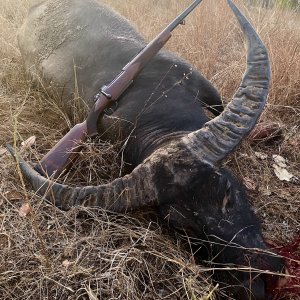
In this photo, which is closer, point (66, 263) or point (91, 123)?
point (66, 263)

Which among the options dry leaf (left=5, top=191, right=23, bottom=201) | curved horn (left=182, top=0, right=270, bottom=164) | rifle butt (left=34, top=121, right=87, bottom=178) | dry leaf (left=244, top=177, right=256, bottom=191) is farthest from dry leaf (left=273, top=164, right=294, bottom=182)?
dry leaf (left=5, top=191, right=23, bottom=201)

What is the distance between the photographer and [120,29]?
14.9 ft

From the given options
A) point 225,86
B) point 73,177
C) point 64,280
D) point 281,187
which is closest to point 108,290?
point 64,280

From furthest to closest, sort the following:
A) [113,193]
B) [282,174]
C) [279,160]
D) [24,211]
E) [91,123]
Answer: [279,160]
[282,174]
[91,123]
[24,211]
[113,193]

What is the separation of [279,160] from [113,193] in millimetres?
1742

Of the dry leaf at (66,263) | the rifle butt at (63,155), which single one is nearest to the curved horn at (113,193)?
the rifle butt at (63,155)

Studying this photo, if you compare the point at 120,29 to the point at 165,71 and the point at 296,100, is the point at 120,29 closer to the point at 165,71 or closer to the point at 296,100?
the point at 165,71

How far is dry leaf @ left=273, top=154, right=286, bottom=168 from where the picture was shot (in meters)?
3.77

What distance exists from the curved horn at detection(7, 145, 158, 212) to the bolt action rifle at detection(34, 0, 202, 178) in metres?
0.31

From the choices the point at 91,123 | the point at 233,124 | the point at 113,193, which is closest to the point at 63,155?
the point at 91,123

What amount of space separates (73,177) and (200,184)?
1.28 metres

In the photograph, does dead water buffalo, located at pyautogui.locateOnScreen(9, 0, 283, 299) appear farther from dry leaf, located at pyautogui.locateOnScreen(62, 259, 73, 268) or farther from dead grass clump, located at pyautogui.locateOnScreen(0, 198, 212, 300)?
dry leaf, located at pyautogui.locateOnScreen(62, 259, 73, 268)

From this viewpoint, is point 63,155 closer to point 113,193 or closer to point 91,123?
point 91,123

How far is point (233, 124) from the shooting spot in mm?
2588
